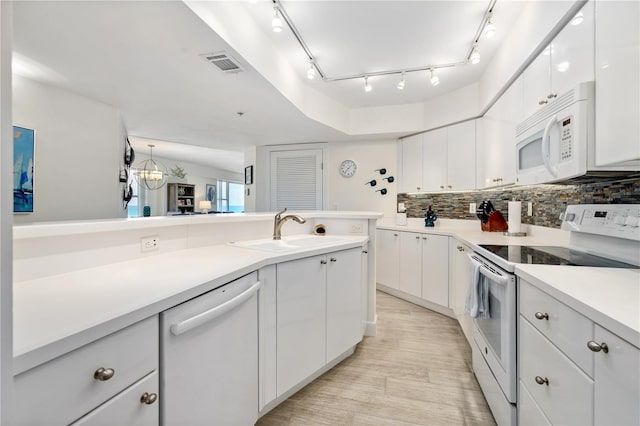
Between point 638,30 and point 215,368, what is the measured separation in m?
2.02

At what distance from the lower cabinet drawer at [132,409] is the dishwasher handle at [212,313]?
0.43 feet

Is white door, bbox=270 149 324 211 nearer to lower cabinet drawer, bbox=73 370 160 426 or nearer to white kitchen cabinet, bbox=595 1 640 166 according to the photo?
white kitchen cabinet, bbox=595 1 640 166

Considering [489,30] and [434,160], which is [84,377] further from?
[434,160]

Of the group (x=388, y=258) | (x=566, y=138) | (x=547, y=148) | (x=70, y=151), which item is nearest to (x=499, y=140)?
(x=547, y=148)

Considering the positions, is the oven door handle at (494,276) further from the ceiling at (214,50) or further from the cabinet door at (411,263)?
the ceiling at (214,50)

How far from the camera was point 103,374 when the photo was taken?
665 mm

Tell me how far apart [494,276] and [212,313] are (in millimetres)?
1345

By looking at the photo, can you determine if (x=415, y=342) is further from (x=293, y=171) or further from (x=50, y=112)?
(x=50, y=112)

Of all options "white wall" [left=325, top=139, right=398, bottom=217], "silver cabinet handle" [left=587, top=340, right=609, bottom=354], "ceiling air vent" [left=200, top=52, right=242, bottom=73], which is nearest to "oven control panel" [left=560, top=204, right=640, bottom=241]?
"silver cabinet handle" [left=587, top=340, right=609, bottom=354]

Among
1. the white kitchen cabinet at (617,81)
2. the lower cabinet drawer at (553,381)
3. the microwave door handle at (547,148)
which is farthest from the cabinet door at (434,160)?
the lower cabinet drawer at (553,381)

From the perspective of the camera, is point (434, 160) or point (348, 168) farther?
point (348, 168)

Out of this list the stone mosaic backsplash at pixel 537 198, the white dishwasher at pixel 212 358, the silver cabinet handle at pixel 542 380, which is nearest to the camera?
the white dishwasher at pixel 212 358

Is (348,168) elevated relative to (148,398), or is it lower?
elevated

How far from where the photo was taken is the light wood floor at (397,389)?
156cm
